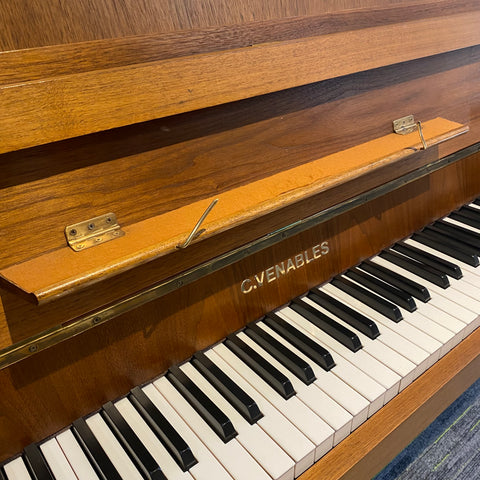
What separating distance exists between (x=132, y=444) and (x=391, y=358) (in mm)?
607

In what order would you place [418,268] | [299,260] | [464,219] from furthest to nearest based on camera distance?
[464,219] < [418,268] < [299,260]

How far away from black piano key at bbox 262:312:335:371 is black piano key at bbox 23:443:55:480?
1.92 feet

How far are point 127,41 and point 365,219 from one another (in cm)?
83

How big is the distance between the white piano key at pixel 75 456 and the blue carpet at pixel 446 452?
979mm

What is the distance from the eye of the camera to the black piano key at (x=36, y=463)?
89 cm

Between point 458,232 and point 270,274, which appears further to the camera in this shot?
point 458,232

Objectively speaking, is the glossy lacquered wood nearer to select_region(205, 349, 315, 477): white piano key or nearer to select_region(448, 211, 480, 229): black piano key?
select_region(205, 349, 315, 477): white piano key

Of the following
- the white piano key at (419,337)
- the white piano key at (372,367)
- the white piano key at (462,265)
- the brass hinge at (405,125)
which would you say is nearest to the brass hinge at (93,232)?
the white piano key at (372,367)

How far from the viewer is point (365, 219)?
1.37m

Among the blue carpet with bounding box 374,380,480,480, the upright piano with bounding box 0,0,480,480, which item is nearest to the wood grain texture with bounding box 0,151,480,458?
the upright piano with bounding box 0,0,480,480

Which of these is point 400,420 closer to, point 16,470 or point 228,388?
point 228,388

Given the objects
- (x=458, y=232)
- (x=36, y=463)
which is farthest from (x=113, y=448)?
(x=458, y=232)

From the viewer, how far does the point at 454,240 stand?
1485mm

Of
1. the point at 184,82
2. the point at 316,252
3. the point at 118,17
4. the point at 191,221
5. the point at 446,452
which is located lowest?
the point at 446,452
